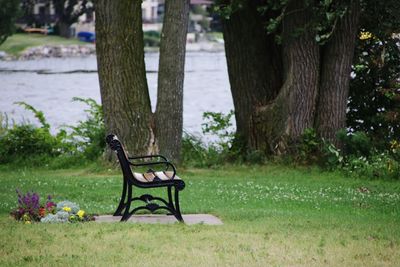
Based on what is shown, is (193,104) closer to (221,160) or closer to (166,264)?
(221,160)

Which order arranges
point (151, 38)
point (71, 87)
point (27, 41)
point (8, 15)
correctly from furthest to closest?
point (151, 38), point (27, 41), point (8, 15), point (71, 87)

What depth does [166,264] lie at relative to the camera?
28.8ft

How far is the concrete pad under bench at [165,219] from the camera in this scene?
11.4 meters

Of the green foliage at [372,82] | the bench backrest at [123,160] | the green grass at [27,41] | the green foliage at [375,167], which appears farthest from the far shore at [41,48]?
the bench backrest at [123,160]

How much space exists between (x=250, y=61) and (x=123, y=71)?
3.32 m

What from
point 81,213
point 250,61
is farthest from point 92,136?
point 81,213

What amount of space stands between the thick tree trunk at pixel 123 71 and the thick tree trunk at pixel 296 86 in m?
2.47

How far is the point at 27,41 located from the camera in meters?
97.1

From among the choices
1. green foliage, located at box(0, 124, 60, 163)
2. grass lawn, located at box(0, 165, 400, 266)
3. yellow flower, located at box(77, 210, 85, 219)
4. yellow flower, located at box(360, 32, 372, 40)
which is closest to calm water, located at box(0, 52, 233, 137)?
green foliage, located at box(0, 124, 60, 163)

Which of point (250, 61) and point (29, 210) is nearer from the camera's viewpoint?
point (29, 210)

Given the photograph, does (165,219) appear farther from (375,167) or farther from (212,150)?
(212,150)

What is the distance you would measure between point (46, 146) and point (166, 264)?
36.8 ft

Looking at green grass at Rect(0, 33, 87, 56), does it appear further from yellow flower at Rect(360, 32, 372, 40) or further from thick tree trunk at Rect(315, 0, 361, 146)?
thick tree trunk at Rect(315, 0, 361, 146)

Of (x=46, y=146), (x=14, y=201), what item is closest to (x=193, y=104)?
(x=46, y=146)
